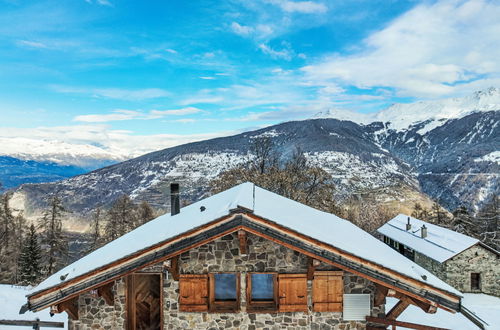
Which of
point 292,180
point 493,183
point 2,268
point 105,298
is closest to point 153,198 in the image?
point 2,268

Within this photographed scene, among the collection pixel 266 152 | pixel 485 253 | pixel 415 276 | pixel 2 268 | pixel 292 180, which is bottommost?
pixel 2 268

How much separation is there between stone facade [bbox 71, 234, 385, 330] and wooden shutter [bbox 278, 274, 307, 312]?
A: 0.49 feet

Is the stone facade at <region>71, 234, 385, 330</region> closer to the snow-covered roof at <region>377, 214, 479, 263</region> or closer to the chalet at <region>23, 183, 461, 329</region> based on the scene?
the chalet at <region>23, 183, 461, 329</region>

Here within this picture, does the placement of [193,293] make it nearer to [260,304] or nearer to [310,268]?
[260,304]

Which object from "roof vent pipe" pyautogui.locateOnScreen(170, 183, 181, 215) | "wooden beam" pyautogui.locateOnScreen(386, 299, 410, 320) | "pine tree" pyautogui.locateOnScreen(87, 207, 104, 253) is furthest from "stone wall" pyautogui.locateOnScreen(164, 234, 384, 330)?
"pine tree" pyautogui.locateOnScreen(87, 207, 104, 253)

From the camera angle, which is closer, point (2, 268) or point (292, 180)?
point (292, 180)

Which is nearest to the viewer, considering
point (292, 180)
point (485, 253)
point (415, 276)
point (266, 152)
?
point (415, 276)

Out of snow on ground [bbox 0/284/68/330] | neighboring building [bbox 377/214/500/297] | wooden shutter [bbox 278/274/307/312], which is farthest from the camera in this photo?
neighboring building [bbox 377/214/500/297]

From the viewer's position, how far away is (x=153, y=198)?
165 metres

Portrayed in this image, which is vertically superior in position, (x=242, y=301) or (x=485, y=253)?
(x=242, y=301)

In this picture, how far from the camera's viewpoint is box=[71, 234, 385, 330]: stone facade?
8.99 metres

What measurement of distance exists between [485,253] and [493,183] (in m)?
205

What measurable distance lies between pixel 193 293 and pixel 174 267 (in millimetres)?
825

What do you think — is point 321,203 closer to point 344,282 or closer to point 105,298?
point 344,282
